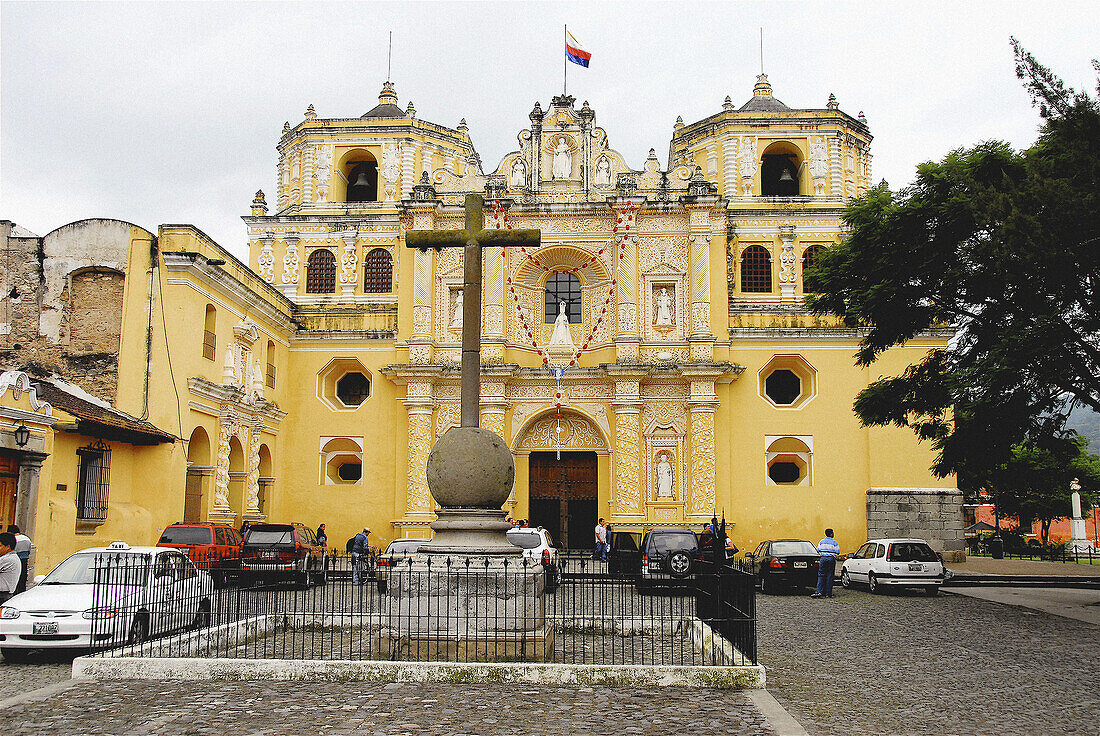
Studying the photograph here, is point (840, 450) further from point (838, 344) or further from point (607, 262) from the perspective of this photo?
point (607, 262)

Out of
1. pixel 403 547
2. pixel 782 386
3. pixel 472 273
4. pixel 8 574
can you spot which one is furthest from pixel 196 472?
pixel 782 386

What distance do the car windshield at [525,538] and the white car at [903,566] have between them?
7.22 m

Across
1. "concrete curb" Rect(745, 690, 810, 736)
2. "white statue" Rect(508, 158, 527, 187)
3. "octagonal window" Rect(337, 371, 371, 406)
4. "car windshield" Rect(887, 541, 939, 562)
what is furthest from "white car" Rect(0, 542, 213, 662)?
"white statue" Rect(508, 158, 527, 187)

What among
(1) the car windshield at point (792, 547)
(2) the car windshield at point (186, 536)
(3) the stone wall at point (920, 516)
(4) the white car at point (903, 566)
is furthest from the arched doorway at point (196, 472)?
(3) the stone wall at point (920, 516)

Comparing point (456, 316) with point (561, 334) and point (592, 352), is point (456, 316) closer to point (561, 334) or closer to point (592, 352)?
point (561, 334)

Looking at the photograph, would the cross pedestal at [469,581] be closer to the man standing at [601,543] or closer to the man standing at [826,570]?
the man standing at [826,570]

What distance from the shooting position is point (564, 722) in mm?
7555

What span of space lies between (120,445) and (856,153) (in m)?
25.1

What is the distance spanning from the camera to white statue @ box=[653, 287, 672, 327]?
1153 inches

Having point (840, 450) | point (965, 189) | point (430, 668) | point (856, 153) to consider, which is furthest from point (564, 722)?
point (856, 153)

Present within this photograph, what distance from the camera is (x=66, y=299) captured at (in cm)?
2161

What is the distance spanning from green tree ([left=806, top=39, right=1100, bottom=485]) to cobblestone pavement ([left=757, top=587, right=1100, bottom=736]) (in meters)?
3.77

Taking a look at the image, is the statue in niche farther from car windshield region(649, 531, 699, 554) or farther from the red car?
the red car

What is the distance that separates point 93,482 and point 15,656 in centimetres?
943
